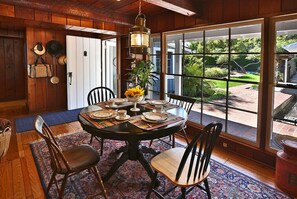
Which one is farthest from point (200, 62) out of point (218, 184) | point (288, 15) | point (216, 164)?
point (218, 184)

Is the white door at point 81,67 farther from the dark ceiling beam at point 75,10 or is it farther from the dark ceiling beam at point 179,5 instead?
the dark ceiling beam at point 179,5

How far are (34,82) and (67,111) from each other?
108 centimetres

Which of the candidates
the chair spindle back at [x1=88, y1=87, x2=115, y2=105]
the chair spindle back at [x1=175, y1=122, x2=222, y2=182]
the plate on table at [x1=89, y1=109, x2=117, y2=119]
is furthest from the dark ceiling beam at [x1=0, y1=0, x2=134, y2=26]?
the chair spindle back at [x1=175, y1=122, x2=222, y2=182]

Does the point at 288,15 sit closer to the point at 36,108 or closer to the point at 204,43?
the point at 204,43

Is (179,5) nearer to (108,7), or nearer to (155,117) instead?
(108,7)

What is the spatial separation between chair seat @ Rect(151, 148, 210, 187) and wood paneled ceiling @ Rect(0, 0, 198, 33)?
178 centimetres

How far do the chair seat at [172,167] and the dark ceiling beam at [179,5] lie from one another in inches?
69.6

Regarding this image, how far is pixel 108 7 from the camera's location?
3484 millimetres

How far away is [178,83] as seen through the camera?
403 cm

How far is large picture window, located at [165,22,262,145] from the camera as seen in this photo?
2.87 m

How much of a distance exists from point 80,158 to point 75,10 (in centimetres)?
225

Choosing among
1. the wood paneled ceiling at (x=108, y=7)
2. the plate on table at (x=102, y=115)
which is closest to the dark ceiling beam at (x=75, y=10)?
the wood paneled ceiling at (x=108, y=7)

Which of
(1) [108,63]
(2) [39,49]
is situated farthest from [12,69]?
(1) [108,63]

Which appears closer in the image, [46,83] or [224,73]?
[224,73]
